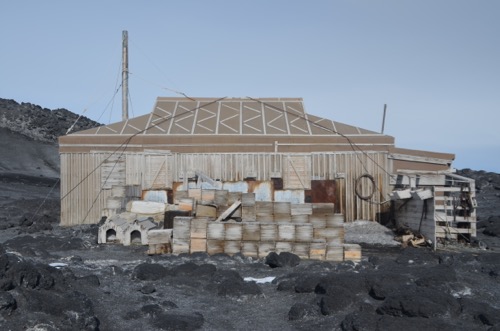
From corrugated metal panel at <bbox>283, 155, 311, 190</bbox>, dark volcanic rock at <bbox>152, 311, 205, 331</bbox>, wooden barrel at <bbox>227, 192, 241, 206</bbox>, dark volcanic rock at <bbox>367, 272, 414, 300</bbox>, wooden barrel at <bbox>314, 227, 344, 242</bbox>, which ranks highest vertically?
corrugated metal panel at <bbox>283, 155, 311, 190</bbox>

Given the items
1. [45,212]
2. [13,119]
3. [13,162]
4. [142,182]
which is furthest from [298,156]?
[13,119]

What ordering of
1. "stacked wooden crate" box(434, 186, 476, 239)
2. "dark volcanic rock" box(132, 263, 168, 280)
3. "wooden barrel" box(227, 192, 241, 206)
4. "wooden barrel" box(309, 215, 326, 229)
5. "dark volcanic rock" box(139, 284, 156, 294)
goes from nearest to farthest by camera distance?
"dark volcanic rock" box(139, 284, 156, 294), "dark volcanic rock" box(132, 263, 168, 280), "wooden barrel" box(309, 215, 326, 229), "wooden barrel" box(227, 192, 241, 206), "stacked wooden crate" box(434, 186, 476, 239)

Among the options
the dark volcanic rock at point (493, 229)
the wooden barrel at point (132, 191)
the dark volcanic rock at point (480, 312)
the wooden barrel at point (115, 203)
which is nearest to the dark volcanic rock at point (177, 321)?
the dark volcanic rock at point (480, 312)

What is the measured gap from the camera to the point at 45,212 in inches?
1262

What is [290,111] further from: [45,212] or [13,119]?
[13,119]

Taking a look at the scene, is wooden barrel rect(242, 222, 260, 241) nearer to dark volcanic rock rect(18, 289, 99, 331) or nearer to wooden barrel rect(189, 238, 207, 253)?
wooden barrel rect(189, 238, 207, 253)

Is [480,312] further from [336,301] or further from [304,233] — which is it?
[304,233]

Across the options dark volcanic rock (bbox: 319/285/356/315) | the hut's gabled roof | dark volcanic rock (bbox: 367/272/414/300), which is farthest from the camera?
the hut's gabled roof

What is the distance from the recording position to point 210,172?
1067 inches

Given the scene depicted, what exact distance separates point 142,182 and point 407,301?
17607 millimetres

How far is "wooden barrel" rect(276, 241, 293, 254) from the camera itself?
17828 millimetres

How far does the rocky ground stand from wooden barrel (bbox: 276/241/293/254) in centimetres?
95

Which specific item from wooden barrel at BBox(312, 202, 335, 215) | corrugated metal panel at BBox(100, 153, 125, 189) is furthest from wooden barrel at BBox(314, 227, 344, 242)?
corrugated metal panel at BBox(100, 153, 125, 189)

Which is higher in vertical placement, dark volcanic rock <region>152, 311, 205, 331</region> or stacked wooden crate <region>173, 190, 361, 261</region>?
stacked wooden crate <region>173, 190, 361, 261</region>
